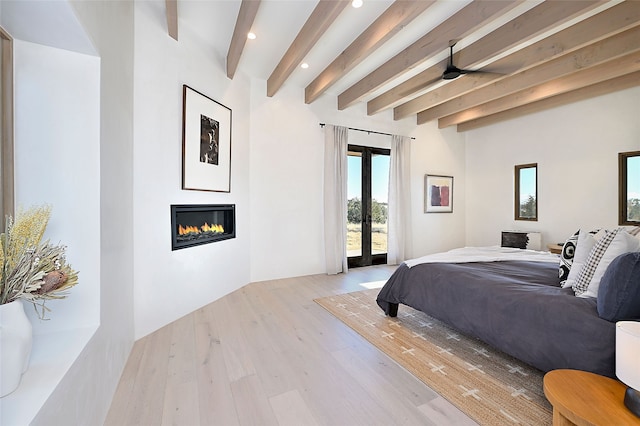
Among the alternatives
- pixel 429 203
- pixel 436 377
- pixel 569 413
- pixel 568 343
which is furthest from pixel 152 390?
pixel 429 203

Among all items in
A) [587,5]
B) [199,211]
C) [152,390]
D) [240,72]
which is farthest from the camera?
[240,72]

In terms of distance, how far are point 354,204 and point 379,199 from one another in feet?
1.89

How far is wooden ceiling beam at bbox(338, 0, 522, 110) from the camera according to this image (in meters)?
2.54

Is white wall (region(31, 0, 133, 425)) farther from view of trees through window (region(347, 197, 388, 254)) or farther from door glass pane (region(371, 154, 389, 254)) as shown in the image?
door glass pane (region(371, 154, 389, 254))

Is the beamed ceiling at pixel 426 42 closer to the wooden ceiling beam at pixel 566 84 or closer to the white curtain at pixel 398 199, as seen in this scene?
the wooden ceiling beam at pixel 566 84

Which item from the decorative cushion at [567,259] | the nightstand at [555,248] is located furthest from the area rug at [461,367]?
the nightstand at [555,248]

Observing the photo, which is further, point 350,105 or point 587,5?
point 350,105

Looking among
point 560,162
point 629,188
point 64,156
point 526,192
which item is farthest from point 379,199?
point 64,156

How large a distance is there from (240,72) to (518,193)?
5.43 m

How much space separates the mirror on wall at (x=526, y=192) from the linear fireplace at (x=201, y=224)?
527 centimetres

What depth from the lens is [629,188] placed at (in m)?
4.15

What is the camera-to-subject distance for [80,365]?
4.27 feet

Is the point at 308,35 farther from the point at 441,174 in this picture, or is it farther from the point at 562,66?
the point at 441,174

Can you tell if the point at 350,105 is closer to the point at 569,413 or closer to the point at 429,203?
the point at 429,203
